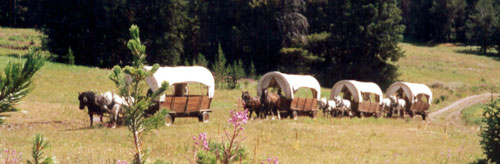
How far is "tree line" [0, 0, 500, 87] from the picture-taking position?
50875 millimetres

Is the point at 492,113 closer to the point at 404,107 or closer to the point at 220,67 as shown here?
the point at 404,107

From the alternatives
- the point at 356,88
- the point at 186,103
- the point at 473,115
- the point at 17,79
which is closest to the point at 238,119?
the point at 17,79

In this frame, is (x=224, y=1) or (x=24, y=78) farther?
(x=224, y=1)

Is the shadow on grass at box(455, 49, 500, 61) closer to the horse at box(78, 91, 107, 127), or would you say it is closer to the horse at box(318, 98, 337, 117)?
the horse at box(318, 98, 337, 117)

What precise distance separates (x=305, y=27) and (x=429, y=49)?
48.7m

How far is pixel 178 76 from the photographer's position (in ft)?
70.6

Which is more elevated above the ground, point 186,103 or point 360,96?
point 360,96

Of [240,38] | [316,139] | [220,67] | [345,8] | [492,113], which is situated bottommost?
[316,139]

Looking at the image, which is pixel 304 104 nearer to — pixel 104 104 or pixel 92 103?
pixel 104 104

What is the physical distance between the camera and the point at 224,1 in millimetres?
61719

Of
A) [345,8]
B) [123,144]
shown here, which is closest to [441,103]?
[345,8]

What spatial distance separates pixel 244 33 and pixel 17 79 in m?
58.4

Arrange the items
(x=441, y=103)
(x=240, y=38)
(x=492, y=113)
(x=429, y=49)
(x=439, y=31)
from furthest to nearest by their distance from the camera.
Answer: (x=439, y=31)
(x=429, y=49)
(x=240, y=38)
(x=441, y=103)
(x=492, y=113)

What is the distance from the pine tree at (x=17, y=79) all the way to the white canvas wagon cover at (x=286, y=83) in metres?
26.1
